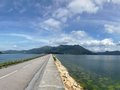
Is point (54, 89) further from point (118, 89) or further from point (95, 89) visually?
point (118, 89)

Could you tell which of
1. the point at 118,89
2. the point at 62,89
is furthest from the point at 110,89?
the point at 62,89

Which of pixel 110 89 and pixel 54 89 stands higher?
pixel 54 89

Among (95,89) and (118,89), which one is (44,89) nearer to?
(95,89)

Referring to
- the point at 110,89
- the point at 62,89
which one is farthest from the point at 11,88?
the point at 110,89

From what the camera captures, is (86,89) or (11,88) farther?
(86,89)

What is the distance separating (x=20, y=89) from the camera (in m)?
14.7

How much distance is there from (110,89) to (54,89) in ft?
53.6

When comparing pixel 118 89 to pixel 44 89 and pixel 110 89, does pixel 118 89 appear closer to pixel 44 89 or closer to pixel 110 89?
pixel 110 89

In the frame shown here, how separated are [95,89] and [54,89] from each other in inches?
566

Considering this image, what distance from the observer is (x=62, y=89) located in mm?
14195

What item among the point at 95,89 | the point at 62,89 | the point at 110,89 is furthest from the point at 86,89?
the point at 62,89

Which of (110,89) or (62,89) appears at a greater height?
(62,89)

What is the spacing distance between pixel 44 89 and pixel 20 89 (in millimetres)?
1623

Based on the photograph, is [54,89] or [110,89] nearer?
[54,89]
